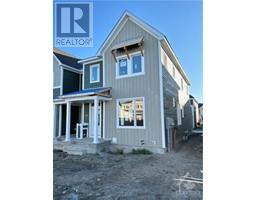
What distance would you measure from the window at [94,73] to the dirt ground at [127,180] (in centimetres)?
381

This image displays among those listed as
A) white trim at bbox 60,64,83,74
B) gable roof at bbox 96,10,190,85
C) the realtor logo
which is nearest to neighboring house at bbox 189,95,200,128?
gable roof at bbox 96,10,190,85

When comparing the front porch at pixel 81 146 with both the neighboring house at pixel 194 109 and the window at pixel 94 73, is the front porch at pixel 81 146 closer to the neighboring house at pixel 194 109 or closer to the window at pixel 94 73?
the window at pixel 94 73

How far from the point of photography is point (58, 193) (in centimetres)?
268

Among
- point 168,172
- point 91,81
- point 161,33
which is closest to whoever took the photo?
point 168,172

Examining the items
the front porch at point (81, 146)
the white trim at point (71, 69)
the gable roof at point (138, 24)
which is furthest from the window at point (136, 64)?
the white trim at point (71, 69)

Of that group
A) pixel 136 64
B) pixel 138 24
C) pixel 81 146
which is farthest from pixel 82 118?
pixel 138 24

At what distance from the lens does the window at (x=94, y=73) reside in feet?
24.7

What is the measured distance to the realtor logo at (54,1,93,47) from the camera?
4180mm

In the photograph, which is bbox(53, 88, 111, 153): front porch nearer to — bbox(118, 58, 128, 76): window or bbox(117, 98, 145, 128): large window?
bbox(117, 98, 145, 128): large window
